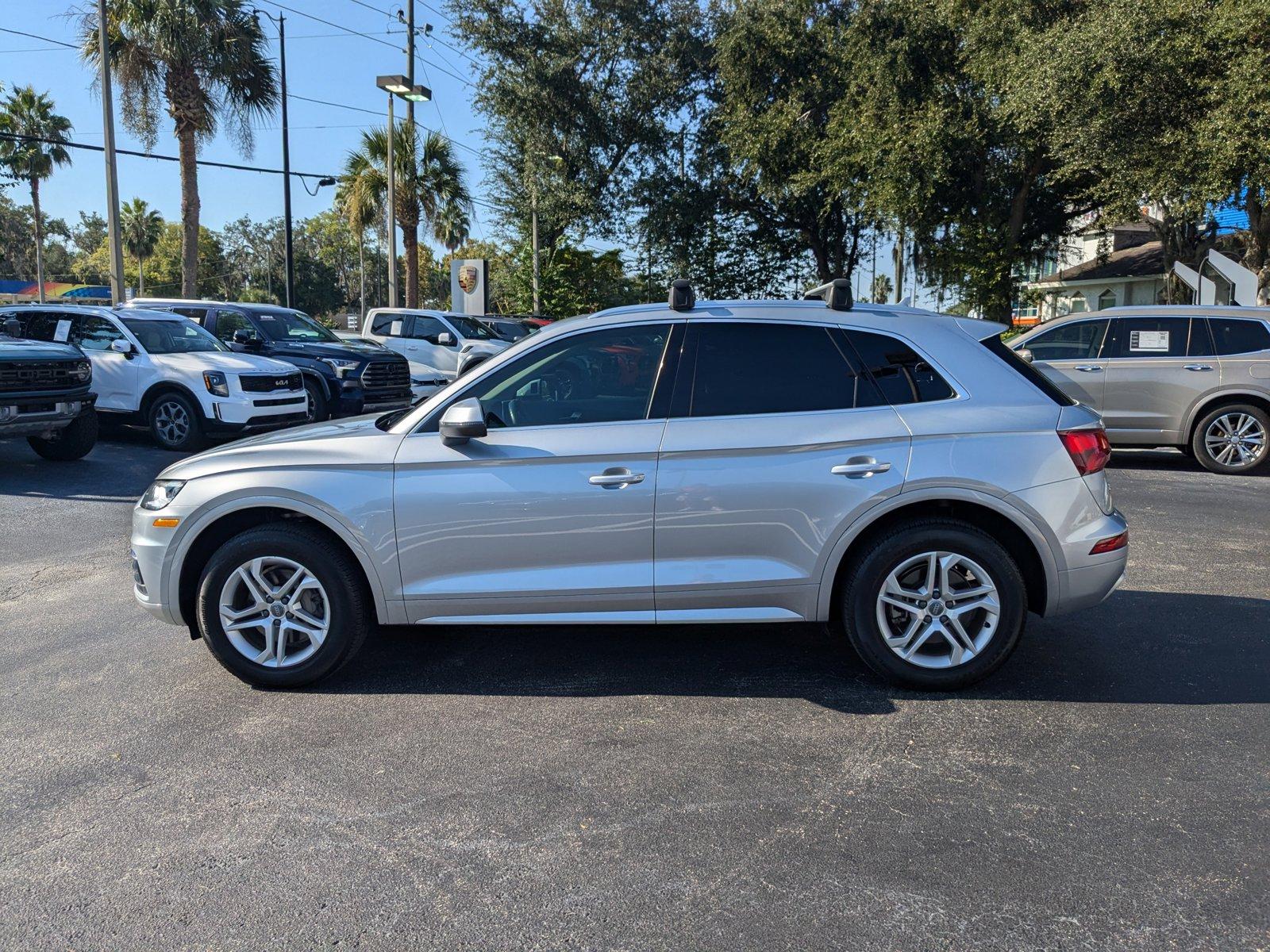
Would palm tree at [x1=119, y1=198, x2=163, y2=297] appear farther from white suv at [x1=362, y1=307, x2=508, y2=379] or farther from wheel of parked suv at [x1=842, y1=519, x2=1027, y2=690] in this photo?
wheel of parked suv at [x1=842, y1=519, x2=1027, y2=690]

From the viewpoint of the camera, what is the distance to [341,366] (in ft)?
51.3

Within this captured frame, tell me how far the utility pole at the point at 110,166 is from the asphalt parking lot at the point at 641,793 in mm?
18966

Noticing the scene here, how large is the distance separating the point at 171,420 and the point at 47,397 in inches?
87.0

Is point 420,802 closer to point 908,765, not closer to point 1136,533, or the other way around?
point 908,765

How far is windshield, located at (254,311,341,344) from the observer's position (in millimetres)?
16312

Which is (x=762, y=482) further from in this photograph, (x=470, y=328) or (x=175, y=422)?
(x=470, y=328)

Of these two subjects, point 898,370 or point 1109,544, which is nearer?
point 1109,544

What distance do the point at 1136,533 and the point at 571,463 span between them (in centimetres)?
552

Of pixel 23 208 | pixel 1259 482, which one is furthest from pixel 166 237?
pixel 1259 482

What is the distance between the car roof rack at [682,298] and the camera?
4570 mm

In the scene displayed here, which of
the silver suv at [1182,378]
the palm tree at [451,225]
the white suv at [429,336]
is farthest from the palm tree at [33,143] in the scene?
the silver suv at [1182,378]

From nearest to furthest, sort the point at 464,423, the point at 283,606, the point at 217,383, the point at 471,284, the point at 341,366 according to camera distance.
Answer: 1. the point at 464,423
2. the point at 283,606
3. the point at 217,383
4. the point at 341,366
5. the point at 471,284

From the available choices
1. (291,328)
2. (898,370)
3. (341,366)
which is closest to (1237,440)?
(898,370)

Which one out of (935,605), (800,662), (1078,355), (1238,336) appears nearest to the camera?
(935,605)
